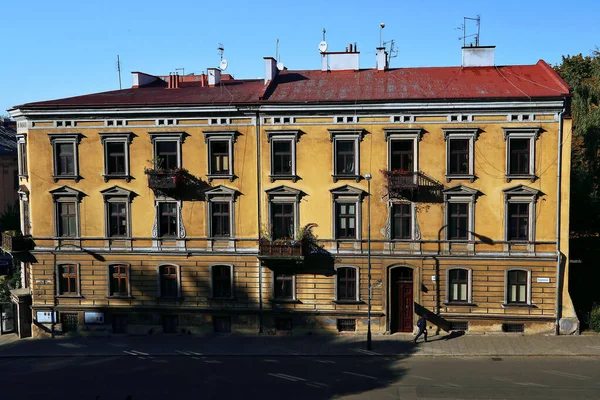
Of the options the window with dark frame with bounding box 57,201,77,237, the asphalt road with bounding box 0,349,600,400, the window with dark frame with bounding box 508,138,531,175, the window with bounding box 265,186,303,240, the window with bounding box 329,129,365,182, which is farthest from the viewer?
the window with dark frame with bounding box 57,201,77,237

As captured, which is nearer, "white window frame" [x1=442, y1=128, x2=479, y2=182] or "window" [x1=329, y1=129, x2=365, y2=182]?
"white window frame" [x1=442, y1=128, x2=479, y2=182]

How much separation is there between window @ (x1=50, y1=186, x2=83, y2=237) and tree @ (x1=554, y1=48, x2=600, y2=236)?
94.2 feet

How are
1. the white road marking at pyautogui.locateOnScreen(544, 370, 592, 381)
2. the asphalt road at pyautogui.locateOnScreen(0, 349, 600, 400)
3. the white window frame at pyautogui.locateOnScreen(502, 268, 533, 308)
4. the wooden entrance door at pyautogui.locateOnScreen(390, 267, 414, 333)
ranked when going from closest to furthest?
the asphalt road at pyautogui.locateOnScreen(0, 349, 600, 400) → the white road marking at pyautogui.locateOnScreen(544, 370, 592, 381) → the white window frame at pyautogui.locateOnScreen(502, 268, 533, 308) → the wooden entrance door at pyautogui.locateOnScreen(390, 267, 414, 333)

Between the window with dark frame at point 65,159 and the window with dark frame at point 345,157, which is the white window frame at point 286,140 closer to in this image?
the window with dark frame at point 345,157

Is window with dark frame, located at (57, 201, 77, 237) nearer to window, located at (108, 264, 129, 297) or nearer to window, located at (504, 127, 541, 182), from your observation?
window, located at (108, 264, 129, 297)

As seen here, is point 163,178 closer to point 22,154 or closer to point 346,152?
point 22,154

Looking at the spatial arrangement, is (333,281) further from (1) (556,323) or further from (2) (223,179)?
(1) (556,323)

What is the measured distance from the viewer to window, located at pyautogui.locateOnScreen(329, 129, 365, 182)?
29608mm

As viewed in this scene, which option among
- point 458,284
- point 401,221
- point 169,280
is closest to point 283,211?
point 401,221

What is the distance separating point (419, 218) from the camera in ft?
97.5

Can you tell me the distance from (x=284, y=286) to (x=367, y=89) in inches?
448

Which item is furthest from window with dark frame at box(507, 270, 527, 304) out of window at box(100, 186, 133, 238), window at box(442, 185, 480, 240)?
window at box(100, 186, 133, 238)

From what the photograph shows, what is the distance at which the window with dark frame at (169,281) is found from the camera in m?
31.6

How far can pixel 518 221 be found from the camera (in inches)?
1150
